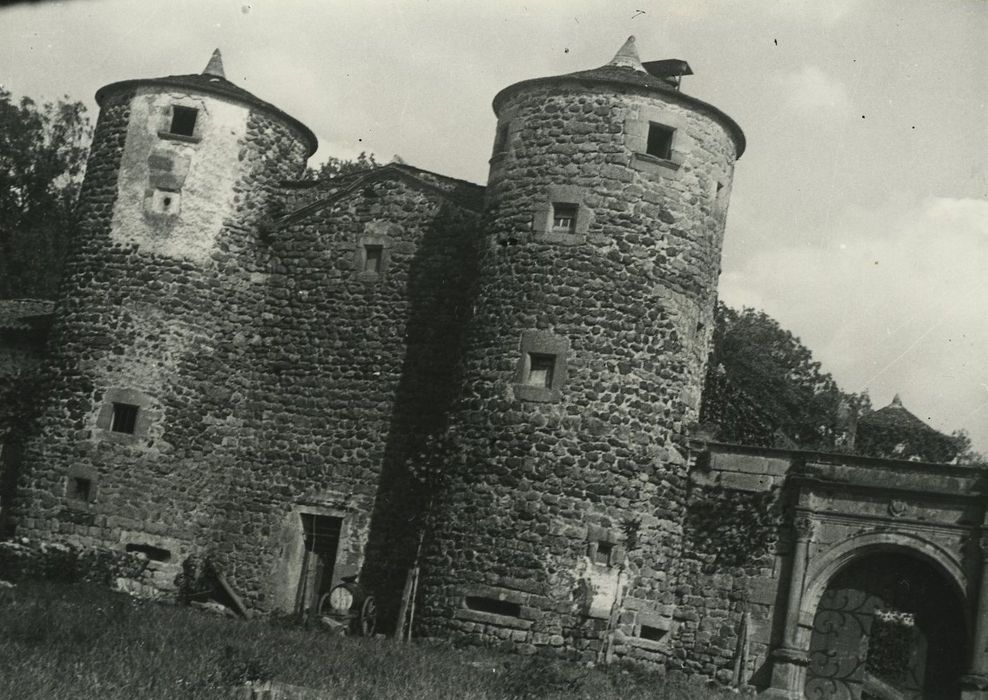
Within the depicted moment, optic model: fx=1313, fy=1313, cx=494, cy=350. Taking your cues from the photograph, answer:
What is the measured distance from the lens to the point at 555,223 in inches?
806

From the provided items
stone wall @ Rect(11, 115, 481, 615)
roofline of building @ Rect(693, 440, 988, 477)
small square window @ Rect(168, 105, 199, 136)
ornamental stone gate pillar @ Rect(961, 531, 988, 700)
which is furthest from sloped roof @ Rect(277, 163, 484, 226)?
ornamental stone gate pillar @ Rect(961, 531, 988, 700)

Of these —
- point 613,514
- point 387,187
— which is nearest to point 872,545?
point 613,514

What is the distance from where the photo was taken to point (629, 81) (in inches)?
811

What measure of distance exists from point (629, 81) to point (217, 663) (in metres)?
12.1

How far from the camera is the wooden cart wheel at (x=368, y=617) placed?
20750 mm

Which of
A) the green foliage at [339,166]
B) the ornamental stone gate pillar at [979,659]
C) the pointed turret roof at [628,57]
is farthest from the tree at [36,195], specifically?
the ornamental stone gate pillar at [979,659]

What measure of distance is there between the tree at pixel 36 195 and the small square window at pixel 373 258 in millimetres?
19120

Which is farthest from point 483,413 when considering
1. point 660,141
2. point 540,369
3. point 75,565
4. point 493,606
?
point 75,565

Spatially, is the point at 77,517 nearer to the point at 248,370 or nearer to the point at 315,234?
the point at 248,370

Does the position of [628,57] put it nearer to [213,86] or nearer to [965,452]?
[213,86]

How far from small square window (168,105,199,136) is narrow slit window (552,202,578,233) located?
7.43 m

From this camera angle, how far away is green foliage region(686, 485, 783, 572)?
1998cm

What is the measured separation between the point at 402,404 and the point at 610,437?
449 cm

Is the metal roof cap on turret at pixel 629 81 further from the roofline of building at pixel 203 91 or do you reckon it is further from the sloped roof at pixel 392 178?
the roofline of building at pixel 203 91
